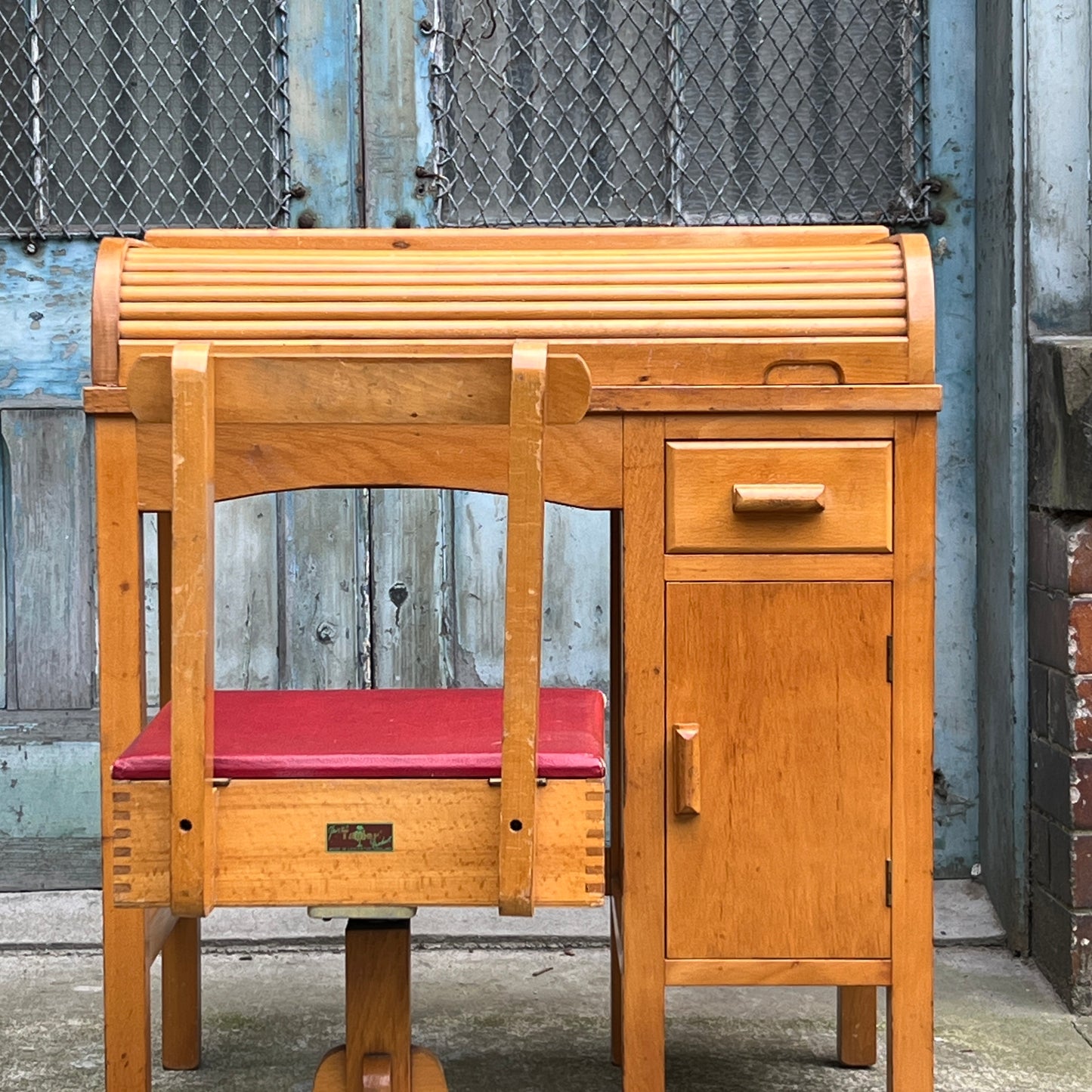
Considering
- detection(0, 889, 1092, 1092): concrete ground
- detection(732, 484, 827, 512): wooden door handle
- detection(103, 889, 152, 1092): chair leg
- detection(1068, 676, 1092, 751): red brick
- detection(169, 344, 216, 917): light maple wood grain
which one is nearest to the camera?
detection(169, 344, 216, 917): light maple wood grain

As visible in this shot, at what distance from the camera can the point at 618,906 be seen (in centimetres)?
249

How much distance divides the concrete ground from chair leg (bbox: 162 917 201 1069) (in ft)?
0.12

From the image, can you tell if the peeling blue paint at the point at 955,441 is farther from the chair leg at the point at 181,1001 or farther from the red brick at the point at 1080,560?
the chair leg at the point at 181,1001

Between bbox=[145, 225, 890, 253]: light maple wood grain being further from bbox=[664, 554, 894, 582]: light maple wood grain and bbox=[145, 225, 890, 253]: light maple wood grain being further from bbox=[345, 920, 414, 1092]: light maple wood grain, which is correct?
bbox=[345, 920, 414, 1092]: light maple wood grain

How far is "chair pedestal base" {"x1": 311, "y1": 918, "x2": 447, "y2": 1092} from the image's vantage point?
75.2 inches

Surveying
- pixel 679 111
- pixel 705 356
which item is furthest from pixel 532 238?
pixel 679 111

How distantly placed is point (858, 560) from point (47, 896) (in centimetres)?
215

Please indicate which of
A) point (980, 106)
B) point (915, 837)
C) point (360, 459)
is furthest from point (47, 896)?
point (980, 106)

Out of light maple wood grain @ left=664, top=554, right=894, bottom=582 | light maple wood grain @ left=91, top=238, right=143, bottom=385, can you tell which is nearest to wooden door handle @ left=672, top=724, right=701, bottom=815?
light maple wood grain @ left=664, top=554, right=894, bottom=582

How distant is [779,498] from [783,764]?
1.30 feet

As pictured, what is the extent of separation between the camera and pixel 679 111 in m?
3.29

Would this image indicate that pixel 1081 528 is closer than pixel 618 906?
No

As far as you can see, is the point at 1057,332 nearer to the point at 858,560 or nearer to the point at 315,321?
the point at 858,560

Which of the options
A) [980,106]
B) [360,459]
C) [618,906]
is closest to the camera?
[360,459]
